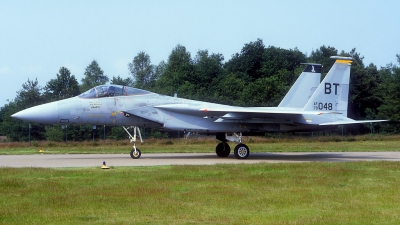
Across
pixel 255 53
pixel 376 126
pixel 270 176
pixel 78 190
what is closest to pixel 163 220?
pixel 78 190

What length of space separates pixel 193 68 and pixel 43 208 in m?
53.5

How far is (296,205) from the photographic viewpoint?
29.0 feet

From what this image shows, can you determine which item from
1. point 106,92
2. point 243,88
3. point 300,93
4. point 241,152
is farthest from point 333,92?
point 243,88

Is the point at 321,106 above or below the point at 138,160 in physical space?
above

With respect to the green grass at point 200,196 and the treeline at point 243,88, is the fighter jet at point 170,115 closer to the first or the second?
the green grass at point 200,196

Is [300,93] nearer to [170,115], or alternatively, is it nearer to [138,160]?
[170,115]

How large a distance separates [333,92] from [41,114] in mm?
11441

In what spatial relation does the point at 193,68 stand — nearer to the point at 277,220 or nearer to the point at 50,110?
the point at 50,110

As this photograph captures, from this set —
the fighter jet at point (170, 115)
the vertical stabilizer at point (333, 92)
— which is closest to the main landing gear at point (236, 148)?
the fighter jet at point (170, 115)

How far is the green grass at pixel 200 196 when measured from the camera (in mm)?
7770

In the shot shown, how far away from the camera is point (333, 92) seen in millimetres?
21359

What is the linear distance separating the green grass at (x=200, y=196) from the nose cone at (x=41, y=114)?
5152 millimetres

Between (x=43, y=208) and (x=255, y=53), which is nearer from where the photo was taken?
(x=43, y=208)

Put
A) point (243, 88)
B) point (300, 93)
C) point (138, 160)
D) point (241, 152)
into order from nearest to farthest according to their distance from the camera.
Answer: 1. point (138, 160)
2. point (241, 152)
3. point (300, 93)
4. point (243, 88)
